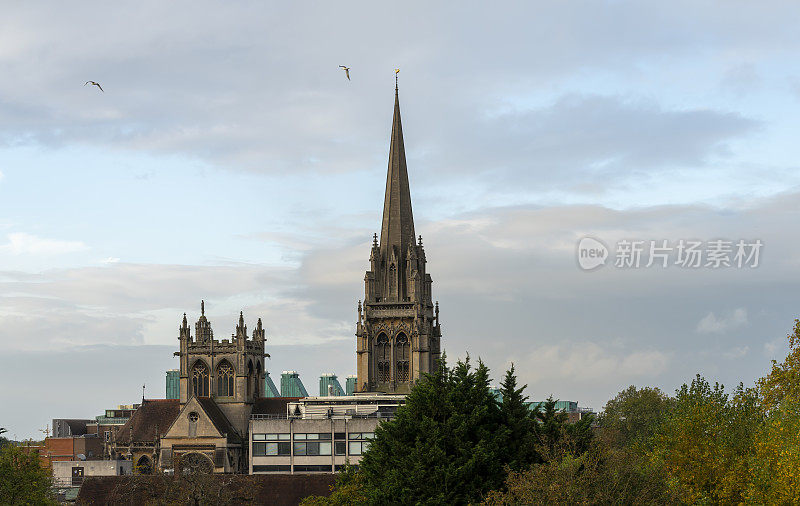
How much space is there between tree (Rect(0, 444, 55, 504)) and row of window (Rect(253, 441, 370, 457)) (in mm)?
36698

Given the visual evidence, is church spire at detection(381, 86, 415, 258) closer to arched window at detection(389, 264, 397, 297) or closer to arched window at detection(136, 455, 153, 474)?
arched window at detection(389, 264, 397, 297)

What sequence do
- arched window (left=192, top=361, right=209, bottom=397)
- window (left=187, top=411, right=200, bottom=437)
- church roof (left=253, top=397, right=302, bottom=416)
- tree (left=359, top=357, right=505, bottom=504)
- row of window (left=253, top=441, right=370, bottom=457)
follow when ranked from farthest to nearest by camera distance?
1. church roof (left=253, top=397, right=302, bottom=416)
2. arched window (left=192, top=361, right=209, bottom=397)
3. window (left=187, top=411, right=200, bottom=437)
4. row of window (left=253, top=441, right=370, bottom=457)
5. tree (left=359, top=357, right=505, bottom=504)

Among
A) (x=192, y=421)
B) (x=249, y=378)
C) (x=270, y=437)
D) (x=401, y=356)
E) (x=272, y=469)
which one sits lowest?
(x=272, y=469)

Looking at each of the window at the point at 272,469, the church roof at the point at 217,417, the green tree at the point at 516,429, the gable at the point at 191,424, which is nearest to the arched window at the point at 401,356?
the church roof at the point at 217,417

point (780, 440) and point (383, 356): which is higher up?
point (383, 356)

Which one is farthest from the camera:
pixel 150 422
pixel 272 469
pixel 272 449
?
pixel 150 422

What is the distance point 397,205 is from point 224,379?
29611mm

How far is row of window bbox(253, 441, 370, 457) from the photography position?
361 feet

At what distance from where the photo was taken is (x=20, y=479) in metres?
73.9

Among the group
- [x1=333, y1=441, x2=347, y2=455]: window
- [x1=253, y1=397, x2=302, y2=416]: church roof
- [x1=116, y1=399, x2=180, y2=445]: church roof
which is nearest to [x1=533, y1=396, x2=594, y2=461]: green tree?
[x1=333, y1=441, x2=347, y2=455]: window

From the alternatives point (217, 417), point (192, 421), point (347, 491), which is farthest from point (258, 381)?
point (347, 491)

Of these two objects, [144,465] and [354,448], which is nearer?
[354,448]

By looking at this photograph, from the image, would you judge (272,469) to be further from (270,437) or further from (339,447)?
(339,447)

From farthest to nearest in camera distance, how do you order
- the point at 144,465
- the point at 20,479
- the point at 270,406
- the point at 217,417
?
the point at 270,406 → the point at 144,465 → the point at 217,417 → the point at 20,479
